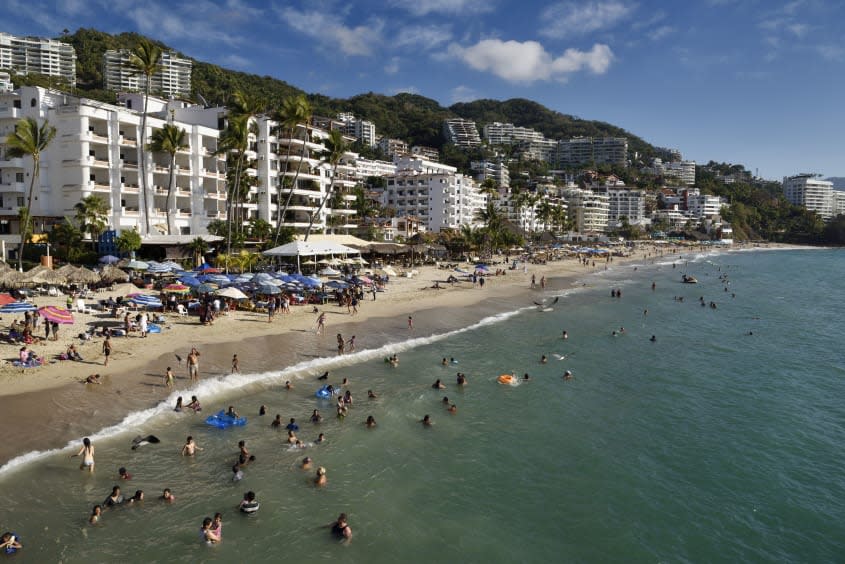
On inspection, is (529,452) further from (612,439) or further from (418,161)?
(418,161)

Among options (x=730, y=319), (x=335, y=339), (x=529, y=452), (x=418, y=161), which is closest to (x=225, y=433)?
(x=529, y=452)

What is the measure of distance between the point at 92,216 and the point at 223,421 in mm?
31281

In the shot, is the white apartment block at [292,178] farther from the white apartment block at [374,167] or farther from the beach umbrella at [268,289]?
the white apartment block at [374,167]

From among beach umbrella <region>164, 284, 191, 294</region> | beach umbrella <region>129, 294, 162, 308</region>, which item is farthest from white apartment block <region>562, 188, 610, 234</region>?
beach umbrella <region>129, 294, 162, 308</region>

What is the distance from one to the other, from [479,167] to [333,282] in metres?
144

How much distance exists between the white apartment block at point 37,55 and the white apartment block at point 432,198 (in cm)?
11663

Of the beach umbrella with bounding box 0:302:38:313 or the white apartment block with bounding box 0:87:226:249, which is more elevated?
the white apartment block with bounding box 0:87:226:249

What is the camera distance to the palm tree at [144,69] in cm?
4509

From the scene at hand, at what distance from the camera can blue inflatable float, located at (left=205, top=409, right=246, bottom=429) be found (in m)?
18.2

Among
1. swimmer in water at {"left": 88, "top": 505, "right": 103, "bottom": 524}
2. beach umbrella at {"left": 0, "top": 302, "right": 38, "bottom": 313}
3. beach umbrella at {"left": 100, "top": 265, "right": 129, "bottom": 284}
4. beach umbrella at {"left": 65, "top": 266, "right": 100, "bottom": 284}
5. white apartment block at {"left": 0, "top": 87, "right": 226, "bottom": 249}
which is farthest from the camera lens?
white apartment block at {"left": 0, "top": 87, "right": 226, "bottom": 249}

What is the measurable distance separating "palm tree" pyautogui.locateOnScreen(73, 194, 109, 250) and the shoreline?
55.5 ft

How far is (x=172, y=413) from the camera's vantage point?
61.7 ft

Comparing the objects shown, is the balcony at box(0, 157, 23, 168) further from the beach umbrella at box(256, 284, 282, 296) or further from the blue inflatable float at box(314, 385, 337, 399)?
the blue inflatable float at box(314, 385, 337, 399)

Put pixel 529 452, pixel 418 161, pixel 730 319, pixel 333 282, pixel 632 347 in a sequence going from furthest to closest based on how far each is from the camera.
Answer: pixel 418 161 < pixel 730 319 < pixel 333 282 < pixel 632 347 < pixel 529 452
